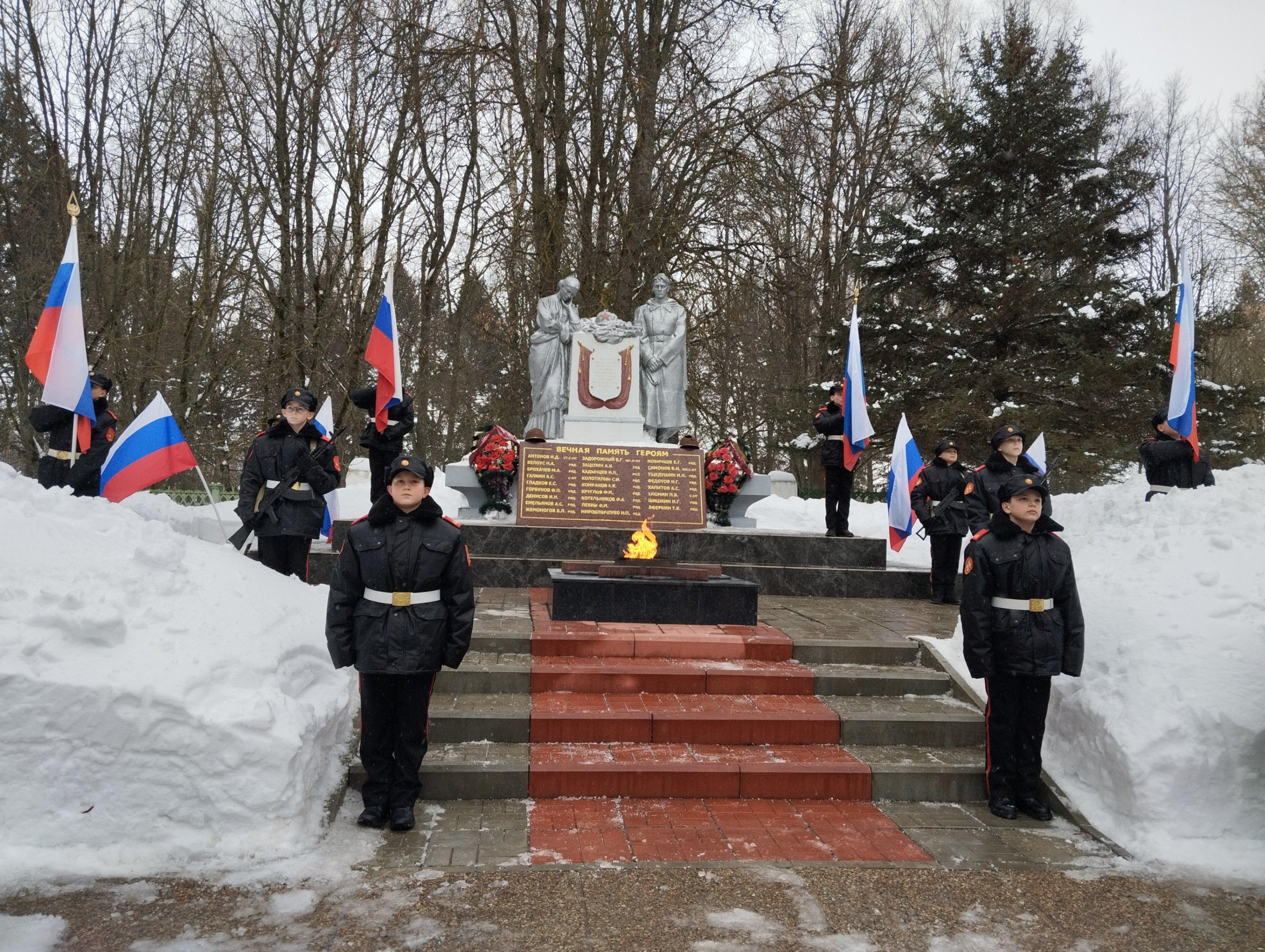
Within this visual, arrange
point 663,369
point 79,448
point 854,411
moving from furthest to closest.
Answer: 1. point 663,369
2. point 854,411
3. point 79,448

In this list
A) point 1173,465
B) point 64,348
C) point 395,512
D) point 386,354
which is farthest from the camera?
point 1173,465

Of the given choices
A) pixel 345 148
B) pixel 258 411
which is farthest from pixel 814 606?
pixel 258 411

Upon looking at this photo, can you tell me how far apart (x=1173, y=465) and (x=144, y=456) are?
9609 millimetres

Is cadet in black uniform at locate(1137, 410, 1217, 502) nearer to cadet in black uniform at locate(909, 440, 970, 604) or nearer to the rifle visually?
cadet in black uniform at locate(909, 440, 970, 604)

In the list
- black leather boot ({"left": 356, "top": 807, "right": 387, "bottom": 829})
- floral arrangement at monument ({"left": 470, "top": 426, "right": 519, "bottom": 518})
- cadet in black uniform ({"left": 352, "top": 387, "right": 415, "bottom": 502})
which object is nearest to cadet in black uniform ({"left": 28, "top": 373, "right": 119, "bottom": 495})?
cadet in black uniform ({"left": 352, "top": 387, "right": 415, "bottom": 502})

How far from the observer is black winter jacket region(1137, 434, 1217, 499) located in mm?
9328

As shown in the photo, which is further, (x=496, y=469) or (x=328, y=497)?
(x=328, y=497)

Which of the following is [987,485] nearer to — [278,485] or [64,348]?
[278,485]

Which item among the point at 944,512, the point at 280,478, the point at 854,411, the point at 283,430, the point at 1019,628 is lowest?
the point at 1019,628

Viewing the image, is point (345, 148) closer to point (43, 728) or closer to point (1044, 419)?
point (1044, 419)

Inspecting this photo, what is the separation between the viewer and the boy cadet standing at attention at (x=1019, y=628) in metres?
4.64

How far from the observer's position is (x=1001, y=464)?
7.58m

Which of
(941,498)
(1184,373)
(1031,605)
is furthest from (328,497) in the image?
(1184,373)

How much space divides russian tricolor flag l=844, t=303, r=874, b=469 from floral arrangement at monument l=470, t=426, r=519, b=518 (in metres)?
4.01
